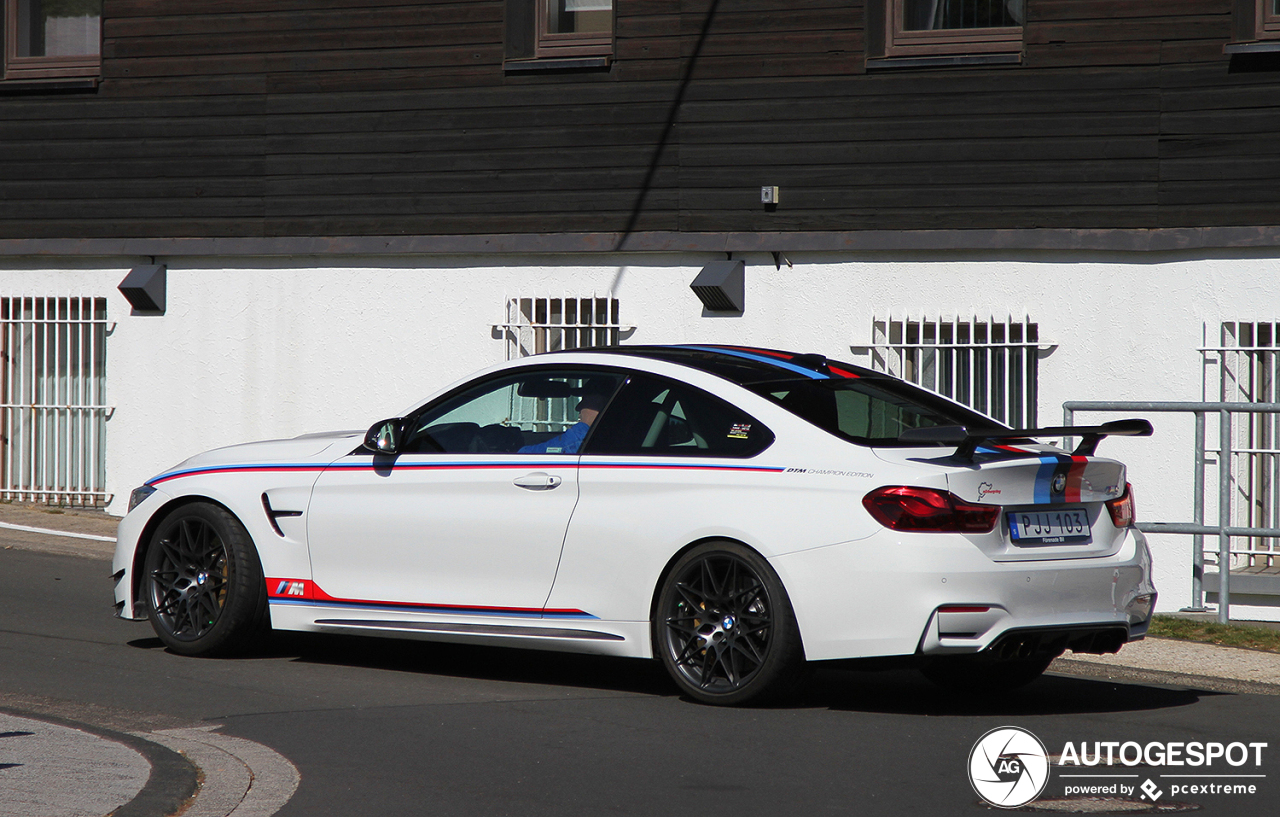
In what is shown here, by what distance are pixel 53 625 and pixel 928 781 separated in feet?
18.1

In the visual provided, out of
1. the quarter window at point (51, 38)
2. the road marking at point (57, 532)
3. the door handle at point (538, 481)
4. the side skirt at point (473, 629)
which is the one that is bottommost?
the road marking at point (57, 532)

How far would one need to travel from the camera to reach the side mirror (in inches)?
297

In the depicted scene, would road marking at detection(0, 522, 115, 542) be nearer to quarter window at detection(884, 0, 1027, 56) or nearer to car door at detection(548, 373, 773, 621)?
car door at detection(548, 373, 773, 621)

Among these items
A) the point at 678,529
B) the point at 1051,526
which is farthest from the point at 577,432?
the point at 1051,526

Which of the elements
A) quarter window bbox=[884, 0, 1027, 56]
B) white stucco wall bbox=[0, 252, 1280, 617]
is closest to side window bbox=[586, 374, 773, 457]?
white stucco wall bbox=[0, 252, 1280, 617]

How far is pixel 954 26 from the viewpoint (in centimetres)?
1290

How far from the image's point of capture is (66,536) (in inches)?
504

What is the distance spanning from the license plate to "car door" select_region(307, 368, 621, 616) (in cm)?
188

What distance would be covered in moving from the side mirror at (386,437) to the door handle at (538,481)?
0.72 metres

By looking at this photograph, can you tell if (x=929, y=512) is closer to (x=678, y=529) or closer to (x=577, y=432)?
(x=678, y=529)

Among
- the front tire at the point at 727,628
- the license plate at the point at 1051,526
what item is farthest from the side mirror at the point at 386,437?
the license plate at the point at 1051,526

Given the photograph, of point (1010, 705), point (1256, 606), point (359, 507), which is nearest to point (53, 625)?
point (359, 507)

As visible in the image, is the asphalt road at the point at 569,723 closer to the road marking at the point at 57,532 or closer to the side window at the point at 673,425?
the side window at the point at 673,425

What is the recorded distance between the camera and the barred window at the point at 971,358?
1249 centimetres
